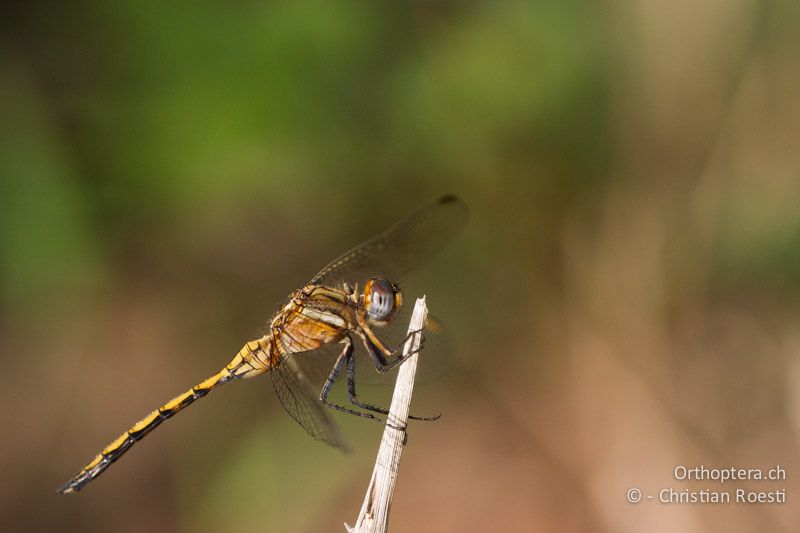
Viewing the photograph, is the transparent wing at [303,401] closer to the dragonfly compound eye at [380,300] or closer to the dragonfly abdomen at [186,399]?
the dragonfly abdomen at [186,399]

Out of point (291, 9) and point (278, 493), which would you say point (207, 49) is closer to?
point (291, 9)

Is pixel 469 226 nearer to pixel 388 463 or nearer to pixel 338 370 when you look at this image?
pixel 338 370

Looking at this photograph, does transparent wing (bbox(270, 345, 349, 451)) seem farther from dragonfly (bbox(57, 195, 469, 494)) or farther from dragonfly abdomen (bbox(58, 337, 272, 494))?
dragonfly abdomen (bbox(58, 337, 272, 494))

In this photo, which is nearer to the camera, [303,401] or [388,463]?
[388,463]

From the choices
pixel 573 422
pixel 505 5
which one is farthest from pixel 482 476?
pixel 505 5

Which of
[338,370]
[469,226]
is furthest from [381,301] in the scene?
[469,226]

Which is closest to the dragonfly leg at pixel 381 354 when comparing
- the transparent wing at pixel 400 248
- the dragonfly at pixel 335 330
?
the dragonfly at pixel 335 330
